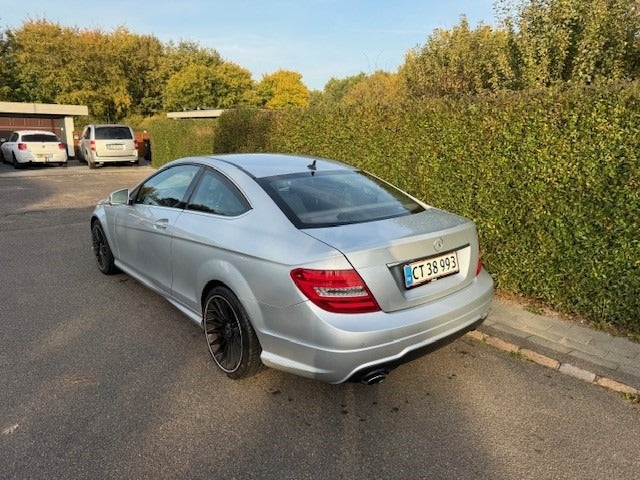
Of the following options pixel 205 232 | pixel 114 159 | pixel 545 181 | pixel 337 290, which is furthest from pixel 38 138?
pixel 337 290

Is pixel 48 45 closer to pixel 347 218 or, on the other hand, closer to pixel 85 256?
pixel 85 256

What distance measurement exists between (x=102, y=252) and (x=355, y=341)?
13.4 ft

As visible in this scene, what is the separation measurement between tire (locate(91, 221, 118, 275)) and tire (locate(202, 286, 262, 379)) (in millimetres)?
2517

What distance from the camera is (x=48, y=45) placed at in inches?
1636

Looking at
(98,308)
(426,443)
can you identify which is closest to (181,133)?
(98,308)

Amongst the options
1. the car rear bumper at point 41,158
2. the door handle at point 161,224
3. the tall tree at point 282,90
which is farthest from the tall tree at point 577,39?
the tall tree at point 282,90

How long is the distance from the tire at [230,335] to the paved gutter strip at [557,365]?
1981mm

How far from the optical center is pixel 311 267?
102 inches

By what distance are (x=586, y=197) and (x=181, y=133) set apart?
1506 centimetres

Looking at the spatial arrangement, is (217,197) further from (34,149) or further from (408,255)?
(34,149)

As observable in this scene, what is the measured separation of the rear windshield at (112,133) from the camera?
20016 millimetres

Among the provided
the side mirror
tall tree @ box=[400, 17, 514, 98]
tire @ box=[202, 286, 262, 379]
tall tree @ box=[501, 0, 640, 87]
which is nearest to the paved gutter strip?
tire @ box=[202, 286, 262, 379]

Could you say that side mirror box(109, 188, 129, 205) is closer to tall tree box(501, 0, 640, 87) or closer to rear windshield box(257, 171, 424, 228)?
rear windshield box(257, 171, 424, 228)

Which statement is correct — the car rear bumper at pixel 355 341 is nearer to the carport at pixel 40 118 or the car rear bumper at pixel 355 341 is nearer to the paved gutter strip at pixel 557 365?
the paved gutter strip at pixel 557 365
